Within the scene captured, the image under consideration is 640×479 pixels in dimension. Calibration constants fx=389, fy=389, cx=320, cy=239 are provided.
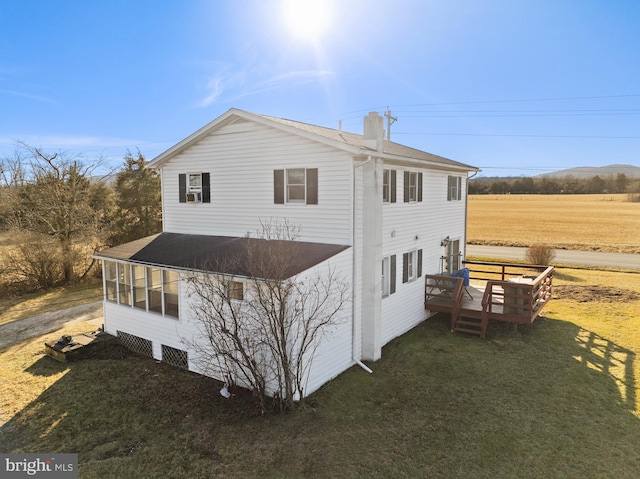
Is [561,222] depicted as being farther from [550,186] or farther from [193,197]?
[193,197]

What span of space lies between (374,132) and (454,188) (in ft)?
23.6

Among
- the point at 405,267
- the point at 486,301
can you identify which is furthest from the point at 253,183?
the point at 486,301

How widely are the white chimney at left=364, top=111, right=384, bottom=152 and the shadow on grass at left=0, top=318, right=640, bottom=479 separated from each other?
574 cm

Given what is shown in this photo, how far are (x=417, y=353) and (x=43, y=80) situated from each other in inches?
877

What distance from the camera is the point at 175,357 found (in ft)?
34.8

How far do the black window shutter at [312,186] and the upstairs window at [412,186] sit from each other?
3.42m

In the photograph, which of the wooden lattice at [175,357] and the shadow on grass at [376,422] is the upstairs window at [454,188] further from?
the wooden lattice at [175,357]

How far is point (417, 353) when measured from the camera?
10.9m

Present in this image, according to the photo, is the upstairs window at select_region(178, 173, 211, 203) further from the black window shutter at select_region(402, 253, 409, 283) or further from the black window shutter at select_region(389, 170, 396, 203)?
the black window shutter at select_region(402, 253, 409, 283)

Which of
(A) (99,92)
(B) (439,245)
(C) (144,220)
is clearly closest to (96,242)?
(C) (144,220)

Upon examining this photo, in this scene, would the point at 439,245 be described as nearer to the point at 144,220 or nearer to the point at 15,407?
the point at 15,407

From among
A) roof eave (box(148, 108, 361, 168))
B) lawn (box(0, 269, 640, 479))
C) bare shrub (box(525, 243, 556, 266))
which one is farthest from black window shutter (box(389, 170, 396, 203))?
bare shrub (box(525, 243, 556, 266))

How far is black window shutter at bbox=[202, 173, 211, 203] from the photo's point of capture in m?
12.3

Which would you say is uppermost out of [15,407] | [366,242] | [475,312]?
[366,242]
